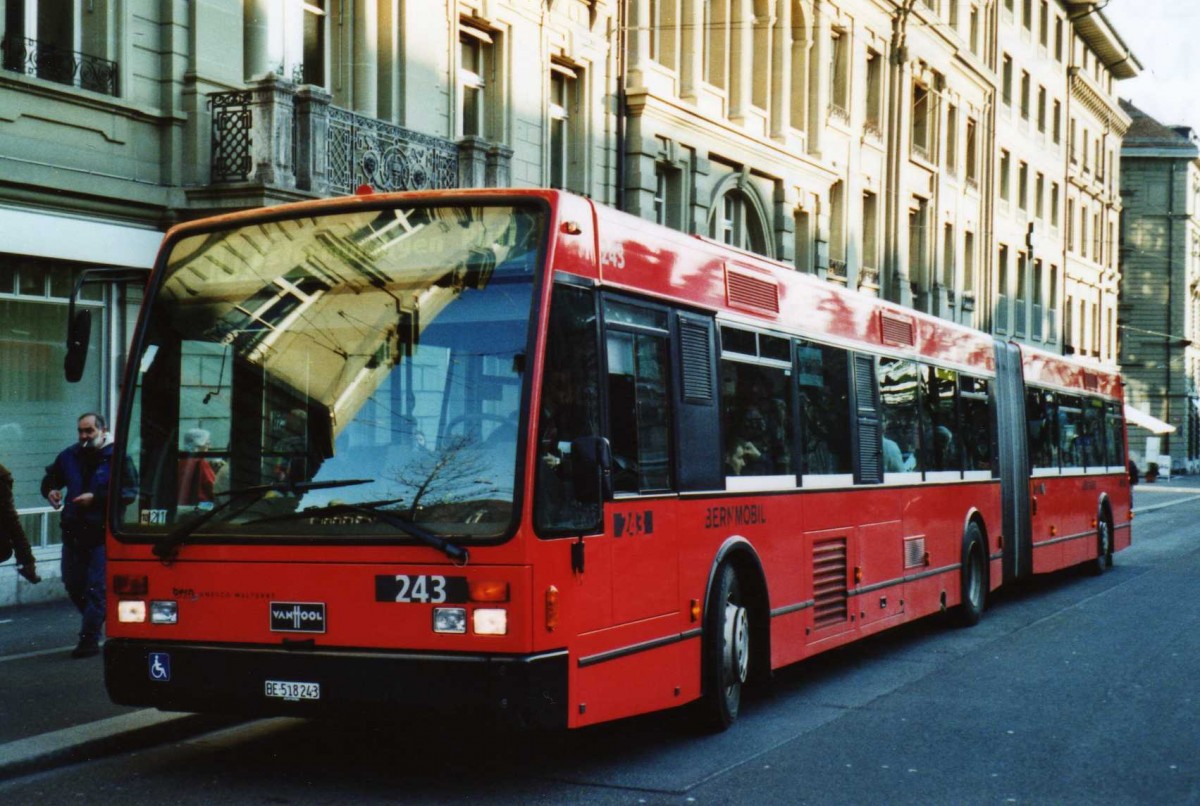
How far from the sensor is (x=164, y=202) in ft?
51.9

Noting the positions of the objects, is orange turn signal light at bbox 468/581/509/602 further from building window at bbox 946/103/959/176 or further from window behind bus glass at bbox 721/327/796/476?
building window at bbox 946/103/959/176

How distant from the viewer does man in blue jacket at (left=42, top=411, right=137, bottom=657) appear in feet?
35.2

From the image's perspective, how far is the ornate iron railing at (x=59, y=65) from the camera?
14.4 meters

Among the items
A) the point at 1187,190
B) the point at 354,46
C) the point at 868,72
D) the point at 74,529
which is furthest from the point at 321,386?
the point at 1187,190

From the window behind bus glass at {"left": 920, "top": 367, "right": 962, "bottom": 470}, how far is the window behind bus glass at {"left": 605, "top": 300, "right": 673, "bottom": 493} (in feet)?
18.8

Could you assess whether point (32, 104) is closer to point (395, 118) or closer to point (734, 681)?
point (395, 118)

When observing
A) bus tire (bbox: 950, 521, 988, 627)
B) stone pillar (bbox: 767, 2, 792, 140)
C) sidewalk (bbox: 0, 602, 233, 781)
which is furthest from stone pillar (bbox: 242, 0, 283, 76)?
stone pillar (bbox: 767, 2, 792, 140)

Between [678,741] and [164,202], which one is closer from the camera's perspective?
[678,741]

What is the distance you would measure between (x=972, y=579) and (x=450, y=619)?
8.99m

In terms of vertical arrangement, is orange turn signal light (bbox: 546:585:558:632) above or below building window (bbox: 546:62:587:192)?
below

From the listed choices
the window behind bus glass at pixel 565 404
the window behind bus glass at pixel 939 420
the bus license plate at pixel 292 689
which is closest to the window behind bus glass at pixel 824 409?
the window behind bus glass at pixel 939 420

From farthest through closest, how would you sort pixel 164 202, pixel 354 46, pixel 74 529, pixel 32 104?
pixel 354 46 → pixel 164 202 → pixel 32 104 → pixel 74 529

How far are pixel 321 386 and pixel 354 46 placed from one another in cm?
1274

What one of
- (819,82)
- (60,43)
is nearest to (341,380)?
(60,43)
